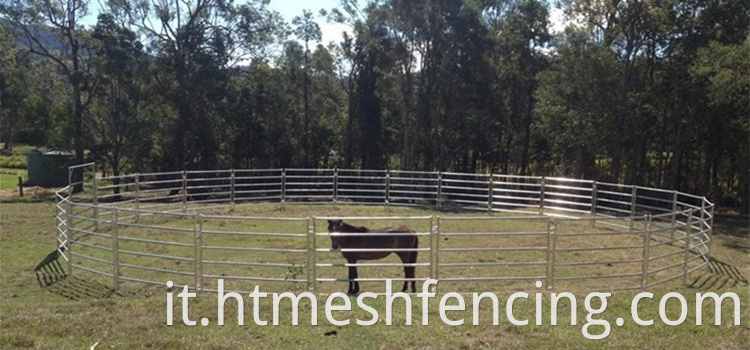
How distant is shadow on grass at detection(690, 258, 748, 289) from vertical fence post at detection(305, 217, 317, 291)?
17.2 feet

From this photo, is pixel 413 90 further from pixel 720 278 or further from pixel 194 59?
pixel 720 278

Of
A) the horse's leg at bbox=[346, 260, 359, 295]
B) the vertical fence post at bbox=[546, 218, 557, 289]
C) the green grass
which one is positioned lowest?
the green grass

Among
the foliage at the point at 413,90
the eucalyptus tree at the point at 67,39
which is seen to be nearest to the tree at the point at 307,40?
the foliage at the point at 413,90

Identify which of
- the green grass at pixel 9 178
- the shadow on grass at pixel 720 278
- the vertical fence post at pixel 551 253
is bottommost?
the green grass at pixel 9 178

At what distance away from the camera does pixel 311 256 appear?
691cm

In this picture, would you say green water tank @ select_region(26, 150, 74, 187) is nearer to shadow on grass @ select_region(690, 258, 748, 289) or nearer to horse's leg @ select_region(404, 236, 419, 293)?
horse's leg @ select_region(404, 236, 419, 293)

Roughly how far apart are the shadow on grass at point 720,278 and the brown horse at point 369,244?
4055 millimetres

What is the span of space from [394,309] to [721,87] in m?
13.2

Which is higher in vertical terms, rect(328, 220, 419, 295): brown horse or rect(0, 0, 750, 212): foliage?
rect(0, 0, 750, 212): foliage

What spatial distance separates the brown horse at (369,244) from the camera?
23.6 feet

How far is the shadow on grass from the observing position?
27.1ft

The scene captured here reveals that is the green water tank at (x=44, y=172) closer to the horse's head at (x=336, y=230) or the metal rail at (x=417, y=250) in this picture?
the metal rail at (x=417, y=250)

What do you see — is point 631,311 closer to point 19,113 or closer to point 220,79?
point 220,79

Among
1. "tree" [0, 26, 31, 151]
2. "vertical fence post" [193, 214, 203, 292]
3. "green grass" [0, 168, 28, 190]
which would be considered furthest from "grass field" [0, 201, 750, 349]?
"green grass" [0, 168, 28, 190]
